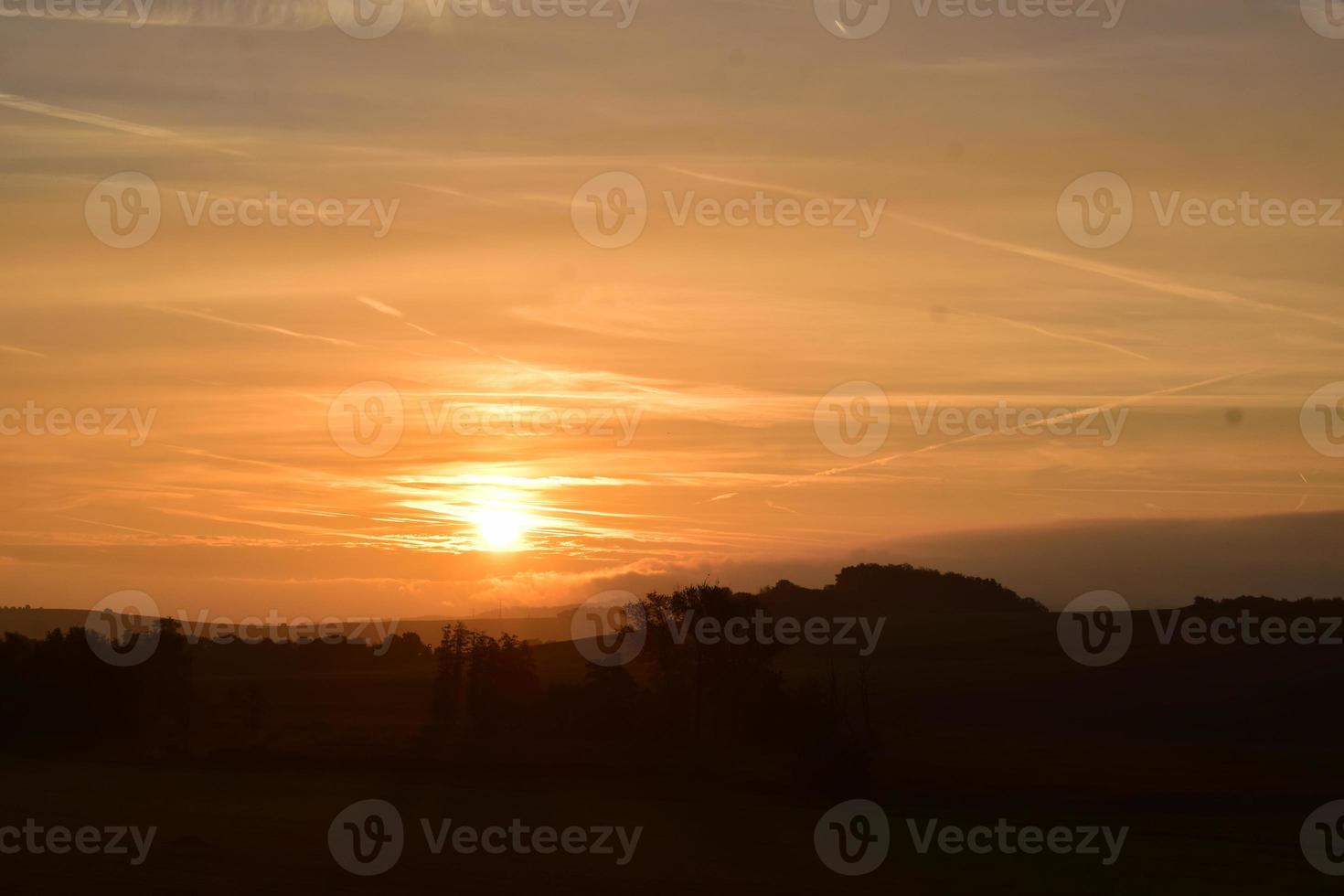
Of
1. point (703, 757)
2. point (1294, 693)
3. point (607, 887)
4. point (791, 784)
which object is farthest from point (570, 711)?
point (1294, 693)

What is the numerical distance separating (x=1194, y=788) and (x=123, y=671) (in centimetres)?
6335

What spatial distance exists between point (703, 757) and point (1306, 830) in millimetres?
28477

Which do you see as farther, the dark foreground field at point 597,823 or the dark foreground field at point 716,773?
the dark foreground field at point 716,773

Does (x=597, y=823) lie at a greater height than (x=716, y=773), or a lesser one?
lesser

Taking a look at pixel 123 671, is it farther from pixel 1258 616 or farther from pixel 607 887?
pixel 1258 616

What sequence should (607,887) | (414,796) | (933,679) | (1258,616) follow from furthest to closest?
(1258,616)
(933,679)
(414,796)
(607,887)

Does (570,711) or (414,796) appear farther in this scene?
(570,711)

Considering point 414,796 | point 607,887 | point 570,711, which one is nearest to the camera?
point 607,887

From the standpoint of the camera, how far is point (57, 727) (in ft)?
263

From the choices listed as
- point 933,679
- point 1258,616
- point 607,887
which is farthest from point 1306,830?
point 1258,616

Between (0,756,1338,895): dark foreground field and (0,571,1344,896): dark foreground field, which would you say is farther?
(0,571,1344,896): dark foreground field

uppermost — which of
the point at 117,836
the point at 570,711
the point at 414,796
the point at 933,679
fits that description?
the point at 933,679

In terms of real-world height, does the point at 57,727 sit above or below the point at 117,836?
above

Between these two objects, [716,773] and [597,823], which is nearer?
[597,823]
